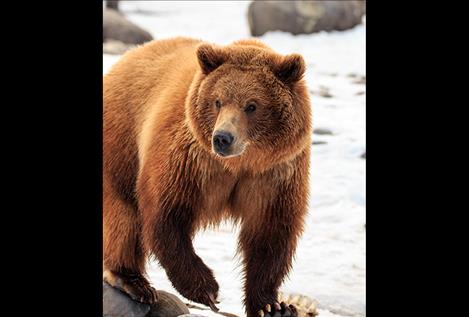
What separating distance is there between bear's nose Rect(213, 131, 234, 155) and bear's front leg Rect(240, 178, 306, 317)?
0.61m

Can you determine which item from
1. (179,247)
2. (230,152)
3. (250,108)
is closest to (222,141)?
(230,152)

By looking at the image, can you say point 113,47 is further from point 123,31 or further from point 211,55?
point 211,55

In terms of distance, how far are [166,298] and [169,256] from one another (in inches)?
23.0

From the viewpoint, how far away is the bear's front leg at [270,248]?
4.37 m

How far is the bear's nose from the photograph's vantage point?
12.6ft

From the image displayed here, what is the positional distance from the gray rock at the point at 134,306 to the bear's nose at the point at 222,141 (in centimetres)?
140

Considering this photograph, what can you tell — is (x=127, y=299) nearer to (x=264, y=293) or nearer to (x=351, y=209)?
(x=264, y=293)

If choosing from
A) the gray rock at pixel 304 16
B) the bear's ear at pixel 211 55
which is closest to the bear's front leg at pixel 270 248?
the bear's ear at pixel 211 55

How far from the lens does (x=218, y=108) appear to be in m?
4.03

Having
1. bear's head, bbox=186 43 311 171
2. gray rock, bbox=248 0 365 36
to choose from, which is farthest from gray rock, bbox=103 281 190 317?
gray rock, bbox=248 0 365 36

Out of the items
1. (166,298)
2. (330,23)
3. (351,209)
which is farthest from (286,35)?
(166,298)

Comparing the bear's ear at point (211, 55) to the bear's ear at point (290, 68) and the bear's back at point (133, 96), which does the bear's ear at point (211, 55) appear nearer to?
the bear's ear at point (290, 68)

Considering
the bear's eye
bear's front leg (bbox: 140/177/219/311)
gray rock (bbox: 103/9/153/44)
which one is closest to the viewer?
the bear's eye

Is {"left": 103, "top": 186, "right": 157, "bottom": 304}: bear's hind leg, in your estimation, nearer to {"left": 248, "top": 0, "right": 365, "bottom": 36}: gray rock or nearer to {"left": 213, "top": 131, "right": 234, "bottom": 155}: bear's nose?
{"left": 213, "top": 131, "right": 234, "bottom": 155}: bear's nose
